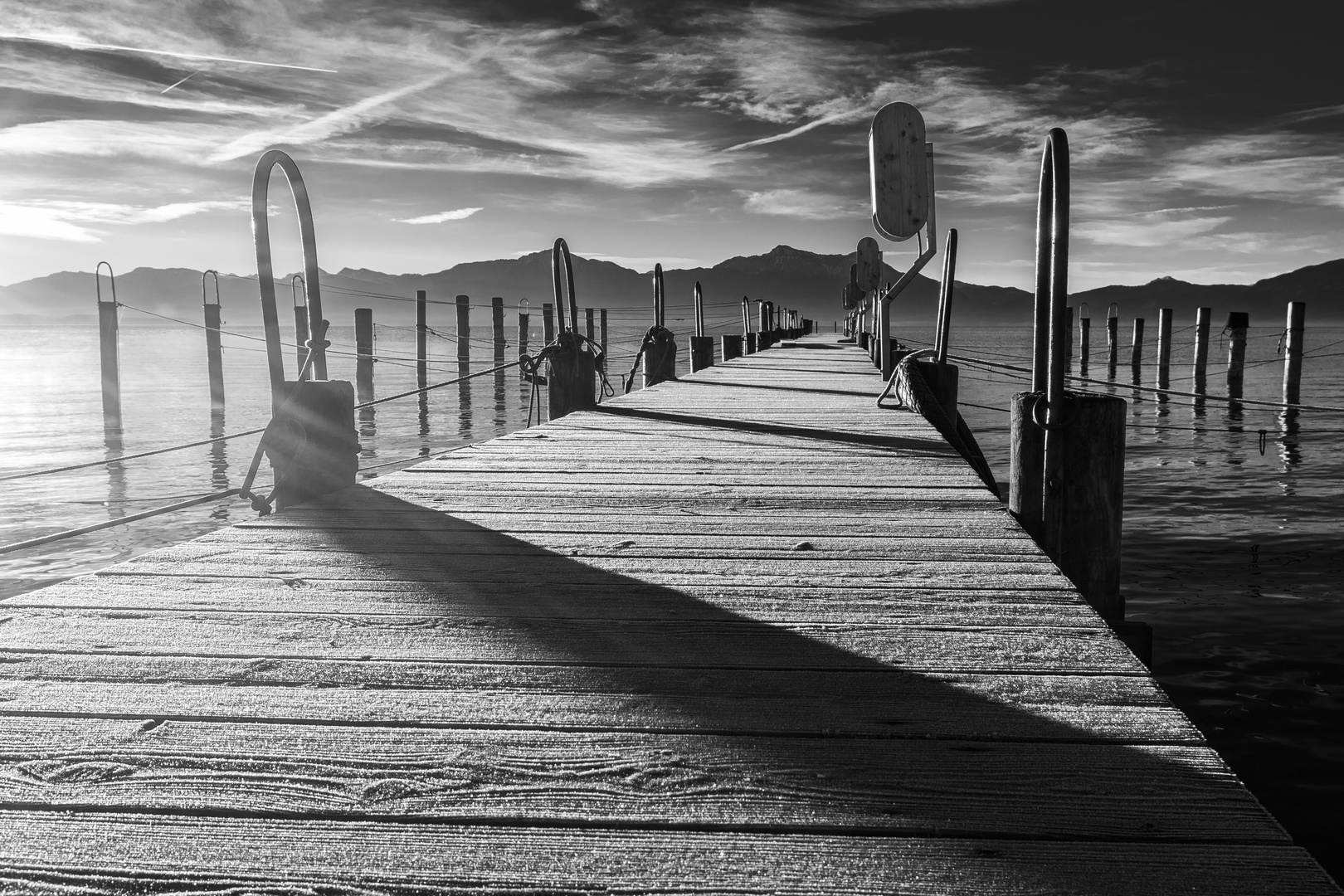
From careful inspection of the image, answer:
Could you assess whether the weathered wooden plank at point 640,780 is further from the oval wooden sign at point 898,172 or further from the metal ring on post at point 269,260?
the oval wooden sign at point 898,172

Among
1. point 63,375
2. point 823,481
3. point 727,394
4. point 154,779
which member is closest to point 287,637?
point 154,779

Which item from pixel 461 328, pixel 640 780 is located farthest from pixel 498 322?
pixel 640 780

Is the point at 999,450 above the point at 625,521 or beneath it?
beneath

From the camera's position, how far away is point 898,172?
7699 millimetres

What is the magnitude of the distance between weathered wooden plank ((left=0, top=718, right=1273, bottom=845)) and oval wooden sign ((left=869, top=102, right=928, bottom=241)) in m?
6.69

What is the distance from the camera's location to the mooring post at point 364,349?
24.4 m

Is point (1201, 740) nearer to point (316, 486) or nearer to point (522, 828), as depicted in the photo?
point (522, 828)

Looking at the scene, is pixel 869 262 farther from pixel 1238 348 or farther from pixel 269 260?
pixel 269 260

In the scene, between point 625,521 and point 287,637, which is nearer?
point 287,637

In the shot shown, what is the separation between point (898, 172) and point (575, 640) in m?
6.57

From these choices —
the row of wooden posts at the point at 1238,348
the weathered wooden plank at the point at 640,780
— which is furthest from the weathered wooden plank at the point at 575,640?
the row of wooden posts at the point at 1238,348

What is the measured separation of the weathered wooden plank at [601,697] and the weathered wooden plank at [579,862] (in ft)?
1.01

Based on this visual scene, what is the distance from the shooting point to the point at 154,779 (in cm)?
140

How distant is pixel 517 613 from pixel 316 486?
1686 millimetres
